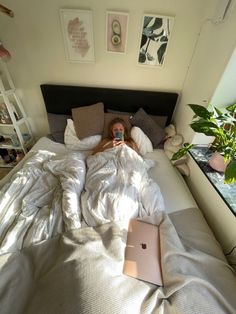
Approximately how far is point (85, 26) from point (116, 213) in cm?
168

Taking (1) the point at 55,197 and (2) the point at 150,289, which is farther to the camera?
(1) the point at 55,197

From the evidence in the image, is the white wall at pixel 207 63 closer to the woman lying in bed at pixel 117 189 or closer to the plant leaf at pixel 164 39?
the plant leaf at pixel 164 39

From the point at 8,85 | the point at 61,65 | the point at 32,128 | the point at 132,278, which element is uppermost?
the point at 61,65

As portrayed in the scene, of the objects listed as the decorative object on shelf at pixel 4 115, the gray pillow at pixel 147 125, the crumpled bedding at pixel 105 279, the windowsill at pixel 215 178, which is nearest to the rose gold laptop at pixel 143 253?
the crumpled bedding at pixel 105 279

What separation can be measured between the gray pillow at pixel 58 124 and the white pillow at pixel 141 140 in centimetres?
79

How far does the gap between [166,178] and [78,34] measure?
160cm

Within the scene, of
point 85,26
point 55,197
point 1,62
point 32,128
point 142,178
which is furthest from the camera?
point 32,128

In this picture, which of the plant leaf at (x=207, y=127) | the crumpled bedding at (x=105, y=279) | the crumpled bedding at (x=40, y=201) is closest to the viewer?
the crumpled bedding at (x=105, y=279)

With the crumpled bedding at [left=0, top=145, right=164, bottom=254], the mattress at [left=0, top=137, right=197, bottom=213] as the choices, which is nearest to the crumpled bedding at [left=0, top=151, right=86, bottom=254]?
the crumpled bedding at [left=0, top=145, right=164, bottom=254]

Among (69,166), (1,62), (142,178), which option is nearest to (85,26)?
(1,62)

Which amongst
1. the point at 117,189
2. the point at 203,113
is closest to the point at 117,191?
the point at 117,189

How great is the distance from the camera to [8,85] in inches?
72.4

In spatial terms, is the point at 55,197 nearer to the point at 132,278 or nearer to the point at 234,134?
the point at 132,278

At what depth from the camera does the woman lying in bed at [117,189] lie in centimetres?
100
